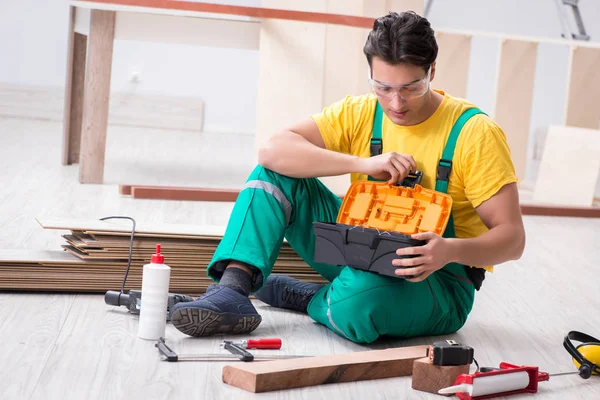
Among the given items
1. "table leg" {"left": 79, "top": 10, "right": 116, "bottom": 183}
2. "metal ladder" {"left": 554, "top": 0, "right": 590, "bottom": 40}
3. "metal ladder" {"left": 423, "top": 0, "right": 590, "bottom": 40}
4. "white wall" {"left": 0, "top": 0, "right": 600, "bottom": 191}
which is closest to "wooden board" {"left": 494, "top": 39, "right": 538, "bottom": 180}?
"metal ladder" {"left": 554, "top": 0, "right": 590, "bottom": 40}

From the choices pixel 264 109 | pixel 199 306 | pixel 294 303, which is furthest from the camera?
pixel 264 109

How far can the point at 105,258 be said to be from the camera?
234 cm

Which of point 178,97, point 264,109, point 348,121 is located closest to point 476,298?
point 348,121

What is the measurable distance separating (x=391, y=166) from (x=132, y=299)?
781 mm

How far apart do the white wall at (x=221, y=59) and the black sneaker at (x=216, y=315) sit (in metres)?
5.58

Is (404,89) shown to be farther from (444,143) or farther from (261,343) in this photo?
(261,343)

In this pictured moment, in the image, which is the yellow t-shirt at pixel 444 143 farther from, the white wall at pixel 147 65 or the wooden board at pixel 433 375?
the white wall at pixel 147 65

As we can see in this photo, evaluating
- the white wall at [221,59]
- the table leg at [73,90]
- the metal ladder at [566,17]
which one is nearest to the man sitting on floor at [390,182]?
the table leg at [73,90]

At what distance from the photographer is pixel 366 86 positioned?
446 centimetres

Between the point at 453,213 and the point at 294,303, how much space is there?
1.81ft

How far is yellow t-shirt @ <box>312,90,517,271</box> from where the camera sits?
195cm

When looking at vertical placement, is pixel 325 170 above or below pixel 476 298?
above

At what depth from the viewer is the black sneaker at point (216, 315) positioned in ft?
6.26

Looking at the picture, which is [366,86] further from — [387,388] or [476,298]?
[387,388]
